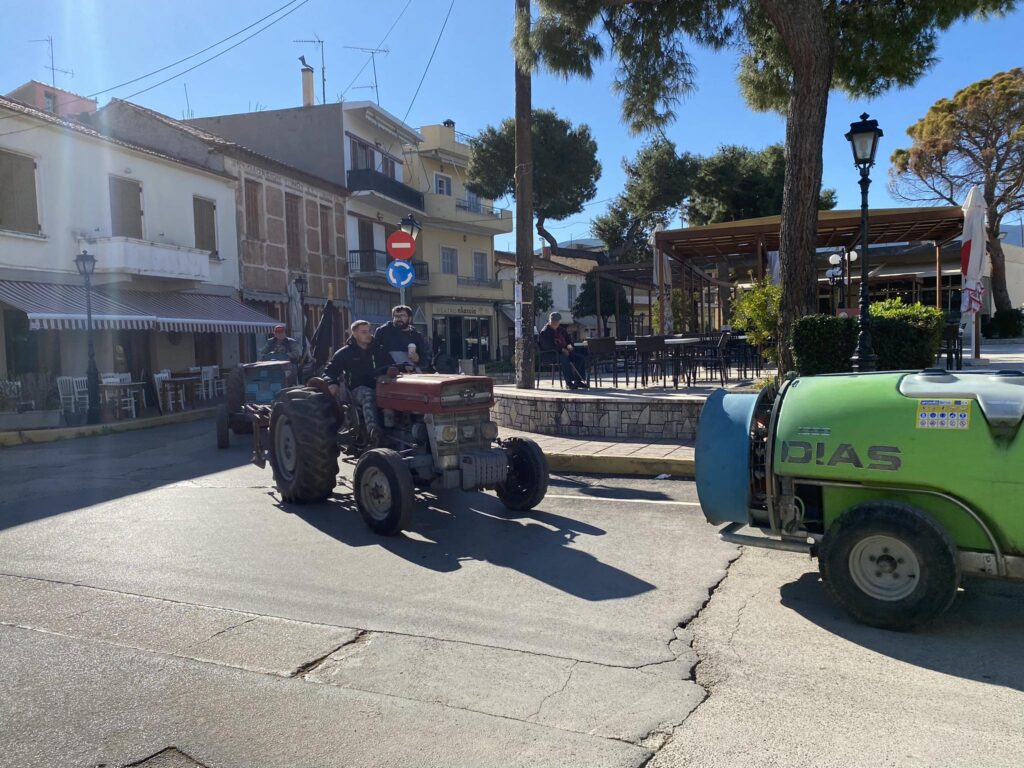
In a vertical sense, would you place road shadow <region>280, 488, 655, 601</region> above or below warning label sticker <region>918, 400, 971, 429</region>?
below

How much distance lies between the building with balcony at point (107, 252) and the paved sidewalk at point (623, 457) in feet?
37.1

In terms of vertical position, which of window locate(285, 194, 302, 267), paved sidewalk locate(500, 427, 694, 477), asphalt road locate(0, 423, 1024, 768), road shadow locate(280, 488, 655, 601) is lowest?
asphalt road locate(0, 423, 1024, 768)

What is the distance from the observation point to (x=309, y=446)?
7418 millimetres

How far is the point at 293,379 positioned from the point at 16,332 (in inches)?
345

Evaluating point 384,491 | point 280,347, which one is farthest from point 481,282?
point 384,491

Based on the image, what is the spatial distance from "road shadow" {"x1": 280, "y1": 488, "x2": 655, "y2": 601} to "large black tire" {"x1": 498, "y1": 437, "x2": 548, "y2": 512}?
129mm

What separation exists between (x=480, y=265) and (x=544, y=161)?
677 cm

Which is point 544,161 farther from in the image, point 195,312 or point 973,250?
point 973,250

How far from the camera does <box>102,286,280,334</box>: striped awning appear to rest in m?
18.8

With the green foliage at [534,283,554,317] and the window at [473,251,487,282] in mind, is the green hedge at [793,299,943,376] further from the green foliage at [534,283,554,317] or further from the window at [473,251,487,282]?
the green foliage at [534,283,554,317]

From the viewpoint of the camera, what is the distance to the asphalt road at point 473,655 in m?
3.27

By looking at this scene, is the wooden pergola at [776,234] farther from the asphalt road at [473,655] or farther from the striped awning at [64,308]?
the striped awning at [64,308]

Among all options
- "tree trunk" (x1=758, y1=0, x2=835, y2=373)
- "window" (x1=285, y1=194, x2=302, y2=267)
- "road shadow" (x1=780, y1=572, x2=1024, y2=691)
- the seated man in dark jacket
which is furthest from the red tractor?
"window" (x1=285, y1=194, x2=302, y2=267)

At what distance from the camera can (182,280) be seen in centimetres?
2059
